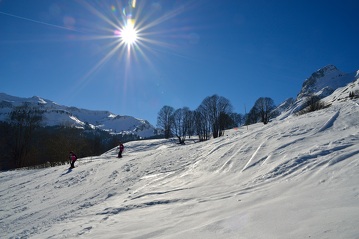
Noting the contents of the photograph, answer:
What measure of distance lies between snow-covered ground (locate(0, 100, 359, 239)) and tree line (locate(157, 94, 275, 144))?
3718 centimetres

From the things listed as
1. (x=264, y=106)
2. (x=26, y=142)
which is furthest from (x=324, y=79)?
(x=26, y=142)

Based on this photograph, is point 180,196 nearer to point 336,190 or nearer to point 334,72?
point 336,190

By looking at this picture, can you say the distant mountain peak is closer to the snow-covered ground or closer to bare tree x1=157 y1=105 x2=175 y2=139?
bare tree x1=157 y1=105 x2=175 y2=139

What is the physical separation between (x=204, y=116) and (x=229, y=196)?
46.3m

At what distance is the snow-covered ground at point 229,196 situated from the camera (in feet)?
11.8

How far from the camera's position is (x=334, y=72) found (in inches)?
6555

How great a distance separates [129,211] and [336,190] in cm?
524

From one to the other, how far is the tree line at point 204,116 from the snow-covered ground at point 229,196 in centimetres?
3718

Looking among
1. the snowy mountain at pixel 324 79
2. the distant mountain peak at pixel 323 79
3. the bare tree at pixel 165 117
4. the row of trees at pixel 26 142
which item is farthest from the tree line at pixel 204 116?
the distant mountain peak at pixel 323 79

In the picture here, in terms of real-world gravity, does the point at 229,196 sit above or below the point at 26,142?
below

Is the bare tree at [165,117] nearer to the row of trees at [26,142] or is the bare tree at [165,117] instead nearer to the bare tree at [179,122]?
the bare tree at [179,122]

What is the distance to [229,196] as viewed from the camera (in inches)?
221

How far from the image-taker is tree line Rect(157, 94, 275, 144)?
48.4 m

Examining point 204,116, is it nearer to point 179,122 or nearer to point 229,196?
point 179,122
